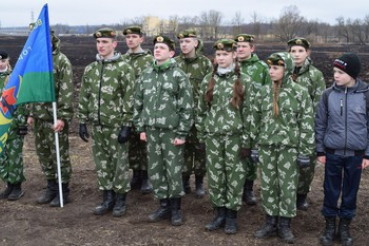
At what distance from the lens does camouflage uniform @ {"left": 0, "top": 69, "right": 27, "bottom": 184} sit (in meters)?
6.25

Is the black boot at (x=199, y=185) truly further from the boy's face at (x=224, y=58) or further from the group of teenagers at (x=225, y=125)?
the boy's face at (x=224, y=58)

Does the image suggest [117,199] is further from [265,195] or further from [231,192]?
[265,195]

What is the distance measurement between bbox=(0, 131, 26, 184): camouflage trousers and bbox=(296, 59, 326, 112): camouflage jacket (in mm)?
3956

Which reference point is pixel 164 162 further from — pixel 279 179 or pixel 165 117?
pixel 279 179

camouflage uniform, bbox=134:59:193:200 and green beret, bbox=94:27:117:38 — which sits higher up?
green beret, bbox=94:27:117:38

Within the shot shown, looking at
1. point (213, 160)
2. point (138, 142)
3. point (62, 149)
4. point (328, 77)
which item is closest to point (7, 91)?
point (62, 149)

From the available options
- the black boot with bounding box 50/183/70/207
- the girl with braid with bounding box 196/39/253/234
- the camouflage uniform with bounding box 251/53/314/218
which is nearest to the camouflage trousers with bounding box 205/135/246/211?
the girl with braid with bounding box 196/39/253/234

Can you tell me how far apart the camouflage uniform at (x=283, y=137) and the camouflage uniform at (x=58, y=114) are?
8.18 ft

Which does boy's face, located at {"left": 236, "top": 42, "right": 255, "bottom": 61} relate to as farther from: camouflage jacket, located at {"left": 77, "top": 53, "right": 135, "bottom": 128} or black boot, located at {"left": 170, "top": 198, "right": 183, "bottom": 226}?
black boot, located at {"left": 170, "top": 198, "right": 183, "bottom": 226}

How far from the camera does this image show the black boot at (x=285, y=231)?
495 centimetres

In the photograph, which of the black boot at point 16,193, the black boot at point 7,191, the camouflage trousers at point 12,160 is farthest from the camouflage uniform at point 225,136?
the black boot at point 7,191

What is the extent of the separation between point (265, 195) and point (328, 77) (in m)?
17.1

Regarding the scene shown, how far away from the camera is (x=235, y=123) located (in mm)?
4949

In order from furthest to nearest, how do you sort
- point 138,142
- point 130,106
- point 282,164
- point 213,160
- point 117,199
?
1. point 138,142
2. point 117,199
3. point 130,106
4. point 213,160
5. point 282,164
